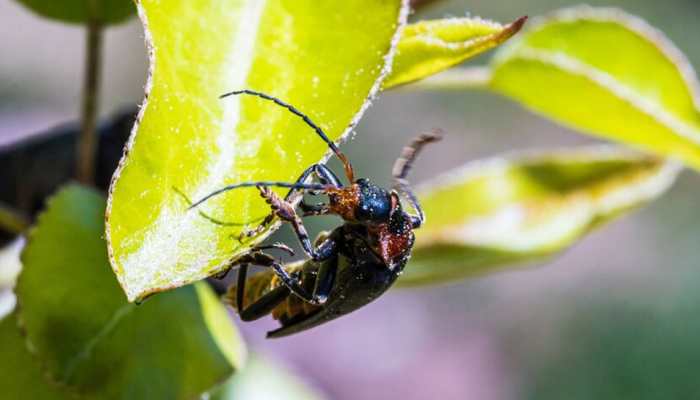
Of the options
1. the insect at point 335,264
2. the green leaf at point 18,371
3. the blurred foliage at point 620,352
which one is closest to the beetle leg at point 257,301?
the insect at point 335,264

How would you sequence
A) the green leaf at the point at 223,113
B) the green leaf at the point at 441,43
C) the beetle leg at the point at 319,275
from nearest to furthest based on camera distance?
1. the green leaf at the point at 223,113
2. the green leaf at the point at 441,43
3. the beetle leg at the point at 319,275

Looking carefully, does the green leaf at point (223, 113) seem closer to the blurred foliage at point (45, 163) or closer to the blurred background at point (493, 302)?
the blurred foliage at point (45, 163)

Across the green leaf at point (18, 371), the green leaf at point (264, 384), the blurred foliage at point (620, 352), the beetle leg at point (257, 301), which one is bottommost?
the blurred foliage at point (620, 352)

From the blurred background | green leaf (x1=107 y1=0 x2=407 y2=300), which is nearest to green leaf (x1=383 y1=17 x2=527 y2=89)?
green leaf (x1=107 y1=0 x2=407 y2=300)

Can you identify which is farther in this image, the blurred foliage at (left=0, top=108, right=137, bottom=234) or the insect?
the blurred foliage at (left=0, top=108, right=137, bottom=234)

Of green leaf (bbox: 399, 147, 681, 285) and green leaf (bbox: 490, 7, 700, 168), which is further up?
green leaf (bbox: 490, 7, 700, 168)

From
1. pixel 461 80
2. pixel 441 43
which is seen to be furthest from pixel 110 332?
pixel 461 80

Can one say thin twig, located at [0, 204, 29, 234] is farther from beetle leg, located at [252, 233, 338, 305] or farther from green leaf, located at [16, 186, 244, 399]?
beetle leg, located at [252, 233, 338, 305]
